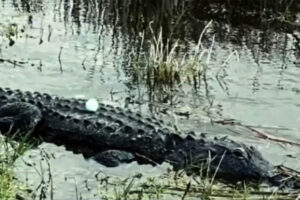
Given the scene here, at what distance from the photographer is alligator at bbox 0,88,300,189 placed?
589 cm

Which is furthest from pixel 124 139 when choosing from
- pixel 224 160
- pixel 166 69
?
pixel 166 69

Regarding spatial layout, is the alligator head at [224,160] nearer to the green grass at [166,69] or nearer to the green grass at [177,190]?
the green grass at [177,190]

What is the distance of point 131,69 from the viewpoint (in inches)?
326

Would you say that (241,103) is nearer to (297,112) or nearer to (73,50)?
(297,112)

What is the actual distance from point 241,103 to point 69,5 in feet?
14.6

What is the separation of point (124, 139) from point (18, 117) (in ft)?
3.10

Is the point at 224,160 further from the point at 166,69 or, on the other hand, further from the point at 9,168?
the point at 166,69

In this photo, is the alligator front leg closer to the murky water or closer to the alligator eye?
the murky water

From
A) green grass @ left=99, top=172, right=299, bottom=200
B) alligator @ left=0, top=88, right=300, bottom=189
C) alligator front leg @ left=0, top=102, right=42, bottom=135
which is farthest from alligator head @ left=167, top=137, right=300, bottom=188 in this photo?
alligator front leg @ left=0, top=102, right=42, bottom=135

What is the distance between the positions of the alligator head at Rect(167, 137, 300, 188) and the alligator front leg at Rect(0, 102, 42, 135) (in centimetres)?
127

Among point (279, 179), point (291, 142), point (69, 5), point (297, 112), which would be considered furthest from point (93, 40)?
point (279, 179)

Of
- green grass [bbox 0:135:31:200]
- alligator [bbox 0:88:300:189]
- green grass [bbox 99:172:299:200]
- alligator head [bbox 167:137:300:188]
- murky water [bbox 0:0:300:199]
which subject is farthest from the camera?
murky water [bbox 0:0:300:199]

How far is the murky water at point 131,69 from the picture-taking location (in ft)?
21.1

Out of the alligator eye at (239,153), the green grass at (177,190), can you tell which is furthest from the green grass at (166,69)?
the green grass at (177,190)
